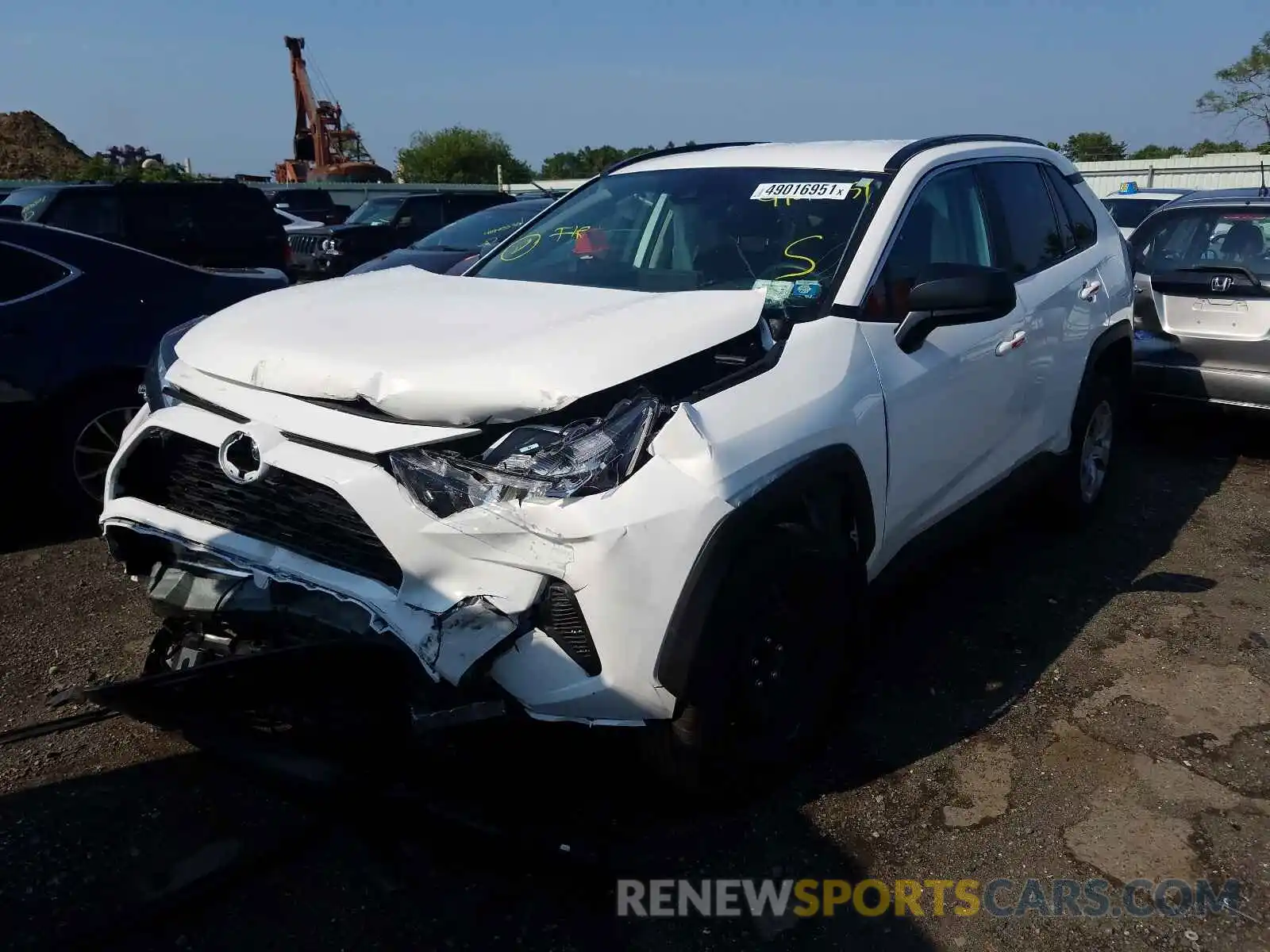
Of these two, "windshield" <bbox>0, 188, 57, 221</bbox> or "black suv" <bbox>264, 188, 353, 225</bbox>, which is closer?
"windshield" <bbox>0, 188, 57, 221</bbox>

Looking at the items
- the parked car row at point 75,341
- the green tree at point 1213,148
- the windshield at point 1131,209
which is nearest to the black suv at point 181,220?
the parked car row at point 75,341

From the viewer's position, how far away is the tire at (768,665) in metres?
2.52

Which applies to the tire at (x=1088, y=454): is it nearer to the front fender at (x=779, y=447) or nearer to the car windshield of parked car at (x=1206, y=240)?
the car windshield of parked car at (x=1206, y=240)

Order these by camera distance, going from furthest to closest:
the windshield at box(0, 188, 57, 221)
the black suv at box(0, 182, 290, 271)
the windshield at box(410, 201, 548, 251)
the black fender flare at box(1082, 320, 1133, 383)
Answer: the black suv at box(0, 182, 290, 271), the windshield at box(0, 188, 57, 221), the windshield at box(410, 201, 548, 251), the black fender flare at box(1082, 320, 1133, 383)

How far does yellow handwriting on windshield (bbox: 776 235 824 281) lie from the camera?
3.26 meters

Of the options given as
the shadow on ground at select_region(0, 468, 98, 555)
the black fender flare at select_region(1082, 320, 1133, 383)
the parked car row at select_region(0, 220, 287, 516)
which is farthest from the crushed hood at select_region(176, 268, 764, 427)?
the black fender flare at select_region(1082, 320, 1133, 383)

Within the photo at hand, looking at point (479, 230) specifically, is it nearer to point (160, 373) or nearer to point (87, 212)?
point (87, 212)

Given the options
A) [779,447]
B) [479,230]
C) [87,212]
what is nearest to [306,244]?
[87,212]

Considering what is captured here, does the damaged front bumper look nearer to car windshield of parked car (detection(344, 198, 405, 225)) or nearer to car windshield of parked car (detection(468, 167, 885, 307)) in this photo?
car windshield of parked car (detection(468, 167, 885, 307))

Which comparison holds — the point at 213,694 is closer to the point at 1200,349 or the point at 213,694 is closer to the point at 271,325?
the point at 271,325

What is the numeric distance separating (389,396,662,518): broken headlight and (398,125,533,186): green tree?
6779cm

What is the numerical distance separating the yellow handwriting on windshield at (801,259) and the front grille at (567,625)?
1.47 metres

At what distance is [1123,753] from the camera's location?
3.21 m

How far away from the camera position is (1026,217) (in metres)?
4.34
